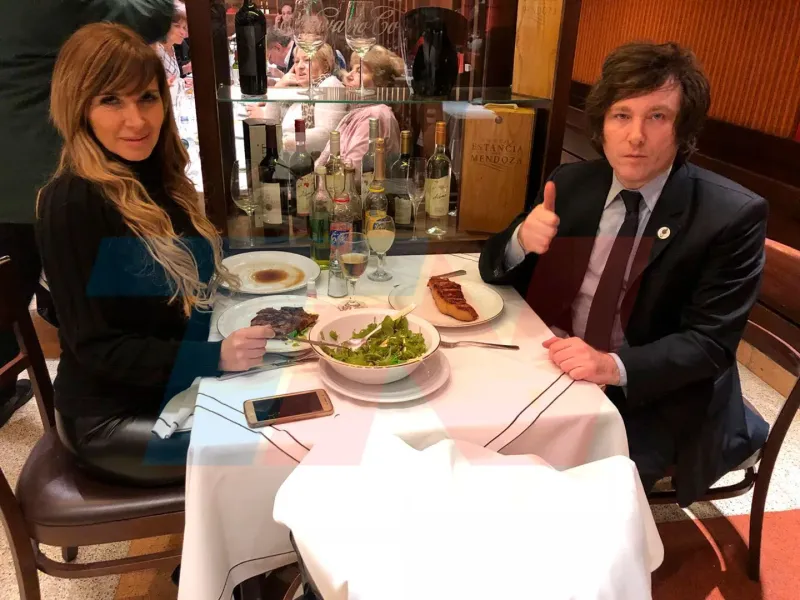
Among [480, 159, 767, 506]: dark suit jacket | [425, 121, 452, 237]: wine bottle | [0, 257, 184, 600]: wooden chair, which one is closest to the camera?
[0, 257, 184, 600]: wooden chair

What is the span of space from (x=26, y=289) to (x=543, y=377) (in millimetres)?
1707

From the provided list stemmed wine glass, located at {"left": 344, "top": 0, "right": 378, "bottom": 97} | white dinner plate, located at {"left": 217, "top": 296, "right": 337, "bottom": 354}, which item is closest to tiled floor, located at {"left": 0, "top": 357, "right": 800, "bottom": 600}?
white dinner plate, located at {"left": 217, "top": 296, "right": 337, "bottom": 354}

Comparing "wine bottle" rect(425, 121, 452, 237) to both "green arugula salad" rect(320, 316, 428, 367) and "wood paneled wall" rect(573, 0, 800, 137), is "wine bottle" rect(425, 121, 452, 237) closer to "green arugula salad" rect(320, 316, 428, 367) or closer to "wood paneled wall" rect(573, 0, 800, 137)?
"green arugula salad" rect(320, 316, 428, 367)

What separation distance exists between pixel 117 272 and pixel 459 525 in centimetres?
78

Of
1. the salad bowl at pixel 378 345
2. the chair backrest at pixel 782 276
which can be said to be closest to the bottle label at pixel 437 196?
the salad bowl at pixel 378 345

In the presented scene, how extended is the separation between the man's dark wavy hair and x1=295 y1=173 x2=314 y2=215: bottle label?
2.50 ft

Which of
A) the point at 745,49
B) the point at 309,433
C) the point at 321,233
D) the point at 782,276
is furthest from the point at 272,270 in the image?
the point at 745,49

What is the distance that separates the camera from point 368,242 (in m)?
1.54

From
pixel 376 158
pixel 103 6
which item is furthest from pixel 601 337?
pixel 103 6

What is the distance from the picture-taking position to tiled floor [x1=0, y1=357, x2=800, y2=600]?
1.62 m

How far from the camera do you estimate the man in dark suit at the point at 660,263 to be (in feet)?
4.31

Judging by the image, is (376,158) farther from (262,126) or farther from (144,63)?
(144,63)

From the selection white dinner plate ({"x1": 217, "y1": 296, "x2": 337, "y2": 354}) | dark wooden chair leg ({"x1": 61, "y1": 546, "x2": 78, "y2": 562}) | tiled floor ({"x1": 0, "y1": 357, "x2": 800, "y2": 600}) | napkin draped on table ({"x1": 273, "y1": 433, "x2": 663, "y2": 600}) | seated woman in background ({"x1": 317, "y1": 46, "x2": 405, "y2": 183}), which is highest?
seated woman in background ({"x1": 317, "y1": 46, "x2": 405, "y2": 183})

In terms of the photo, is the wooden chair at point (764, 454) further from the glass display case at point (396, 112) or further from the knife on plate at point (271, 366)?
the knife on plate at point (271, 366)
